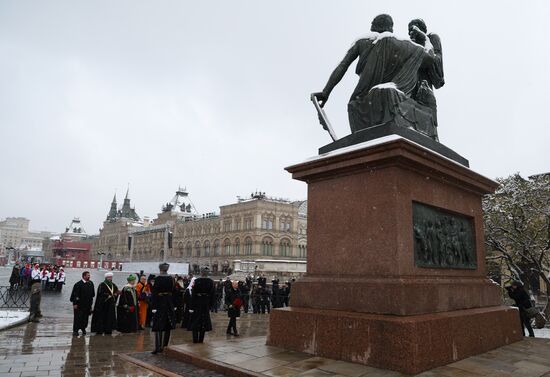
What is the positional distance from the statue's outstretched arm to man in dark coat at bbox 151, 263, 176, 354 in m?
3.97

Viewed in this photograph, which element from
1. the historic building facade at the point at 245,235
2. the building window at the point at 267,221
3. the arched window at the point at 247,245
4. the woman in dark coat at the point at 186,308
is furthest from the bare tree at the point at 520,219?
the arched window at the point at 247,245

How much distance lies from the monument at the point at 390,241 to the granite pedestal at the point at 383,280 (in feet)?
0.05

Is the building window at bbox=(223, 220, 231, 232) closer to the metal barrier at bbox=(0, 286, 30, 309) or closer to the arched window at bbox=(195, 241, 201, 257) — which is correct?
the arched window at bbox=(195, 241, 201, 257)

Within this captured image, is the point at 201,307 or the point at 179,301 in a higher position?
the point at 201,307

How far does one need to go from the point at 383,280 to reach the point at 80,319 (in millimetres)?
7711

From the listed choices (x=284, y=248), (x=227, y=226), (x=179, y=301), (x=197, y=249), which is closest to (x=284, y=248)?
(x=284, y=248)

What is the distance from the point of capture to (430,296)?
16.7 ft

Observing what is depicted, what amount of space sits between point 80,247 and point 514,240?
12493cm

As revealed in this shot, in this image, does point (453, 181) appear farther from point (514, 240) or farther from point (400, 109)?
point (514, 240)

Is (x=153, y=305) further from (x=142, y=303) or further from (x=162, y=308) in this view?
(x=142, y=303)

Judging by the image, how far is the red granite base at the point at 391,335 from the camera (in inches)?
174

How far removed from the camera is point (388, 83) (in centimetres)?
624

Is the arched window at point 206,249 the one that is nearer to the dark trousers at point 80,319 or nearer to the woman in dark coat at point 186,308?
the woman in dark coat at point 186,308

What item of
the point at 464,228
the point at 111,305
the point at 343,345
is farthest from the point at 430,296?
the point at 111,305
